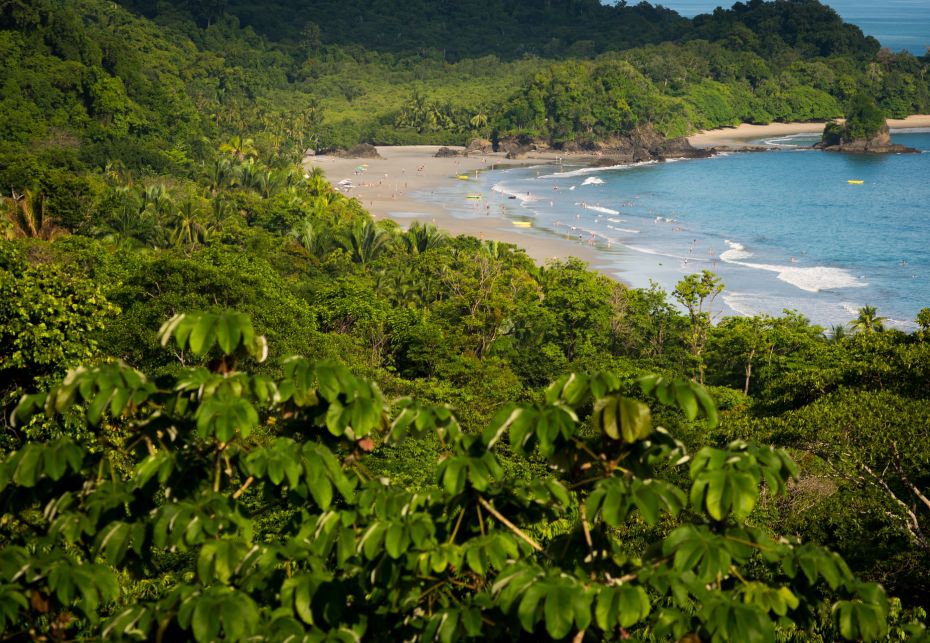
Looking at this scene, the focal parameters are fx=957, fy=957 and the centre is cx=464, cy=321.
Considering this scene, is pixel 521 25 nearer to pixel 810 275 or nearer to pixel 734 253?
pixel 734 253

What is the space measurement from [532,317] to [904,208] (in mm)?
53213

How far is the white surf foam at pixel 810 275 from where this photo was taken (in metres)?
49.4

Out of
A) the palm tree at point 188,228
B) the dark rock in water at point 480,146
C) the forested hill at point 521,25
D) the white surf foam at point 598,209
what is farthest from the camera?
the forested hill at point 521,25

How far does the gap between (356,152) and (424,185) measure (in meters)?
24.3

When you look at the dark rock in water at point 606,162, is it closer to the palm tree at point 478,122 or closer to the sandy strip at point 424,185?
the sandy strip at point 424,185

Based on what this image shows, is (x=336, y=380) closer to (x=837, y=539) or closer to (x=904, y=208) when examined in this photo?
(x=837, y=539)

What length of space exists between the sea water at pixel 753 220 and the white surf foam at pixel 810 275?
0.24 ft

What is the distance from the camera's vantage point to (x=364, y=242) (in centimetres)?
4162

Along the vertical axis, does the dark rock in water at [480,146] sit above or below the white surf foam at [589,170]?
above

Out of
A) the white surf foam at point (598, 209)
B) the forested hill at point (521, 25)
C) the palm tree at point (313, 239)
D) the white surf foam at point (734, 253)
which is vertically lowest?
the white surf foam at point (734, 253)

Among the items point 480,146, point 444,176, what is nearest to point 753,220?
point 444,176

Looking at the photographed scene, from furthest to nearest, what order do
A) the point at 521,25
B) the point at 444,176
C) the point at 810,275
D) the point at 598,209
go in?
the point at 521,25, the point at 444,176, the point at 598,209, the point at 810,275

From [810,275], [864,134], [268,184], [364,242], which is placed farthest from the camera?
[864,134]

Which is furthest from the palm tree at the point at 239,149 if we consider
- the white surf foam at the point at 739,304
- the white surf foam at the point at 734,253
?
the white surf foam at the point at 739,304
